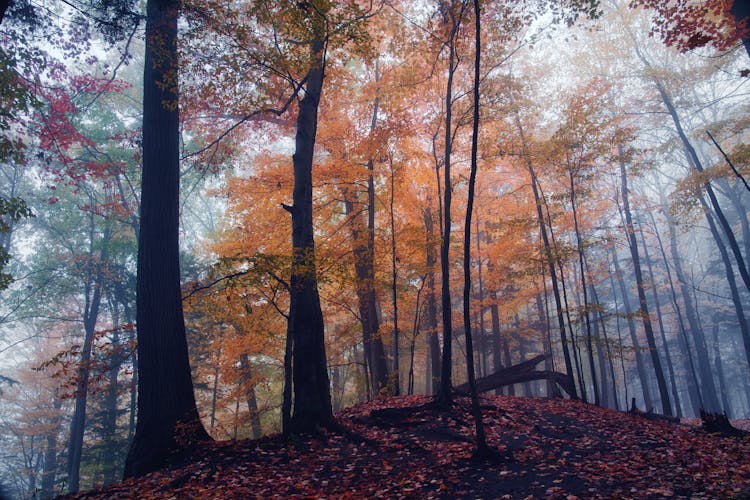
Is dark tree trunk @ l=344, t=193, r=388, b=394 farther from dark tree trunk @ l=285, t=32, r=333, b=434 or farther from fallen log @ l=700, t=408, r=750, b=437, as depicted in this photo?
fallen log @ l=700, t=408, r=750, b=437

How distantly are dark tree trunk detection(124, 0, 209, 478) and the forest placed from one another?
40 millimetres

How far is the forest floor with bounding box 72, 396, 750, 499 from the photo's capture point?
478 cm

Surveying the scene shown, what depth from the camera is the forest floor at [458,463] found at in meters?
4.78

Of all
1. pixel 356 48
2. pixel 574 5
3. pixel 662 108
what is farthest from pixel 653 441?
pixel 662 108

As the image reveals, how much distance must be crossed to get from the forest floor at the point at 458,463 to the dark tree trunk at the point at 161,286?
24.7 inches

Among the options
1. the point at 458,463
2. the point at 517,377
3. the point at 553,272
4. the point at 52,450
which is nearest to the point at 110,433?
the point at 52,450

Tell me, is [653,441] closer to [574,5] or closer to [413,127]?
[574,5]

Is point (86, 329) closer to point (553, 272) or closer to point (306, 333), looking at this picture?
point (306, 333)

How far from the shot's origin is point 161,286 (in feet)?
22.3

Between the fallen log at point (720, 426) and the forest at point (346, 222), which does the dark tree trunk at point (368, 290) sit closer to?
the forest at point (346, 222)

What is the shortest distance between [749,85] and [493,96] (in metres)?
11.9

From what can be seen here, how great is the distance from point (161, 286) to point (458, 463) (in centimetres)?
566

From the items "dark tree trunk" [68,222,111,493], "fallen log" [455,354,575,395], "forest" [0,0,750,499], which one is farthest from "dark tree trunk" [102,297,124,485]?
"fallen log" [455,354,575,395]

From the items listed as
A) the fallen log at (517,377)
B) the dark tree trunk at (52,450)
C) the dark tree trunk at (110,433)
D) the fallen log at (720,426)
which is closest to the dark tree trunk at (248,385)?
the dark tree trunk at (110,433)
